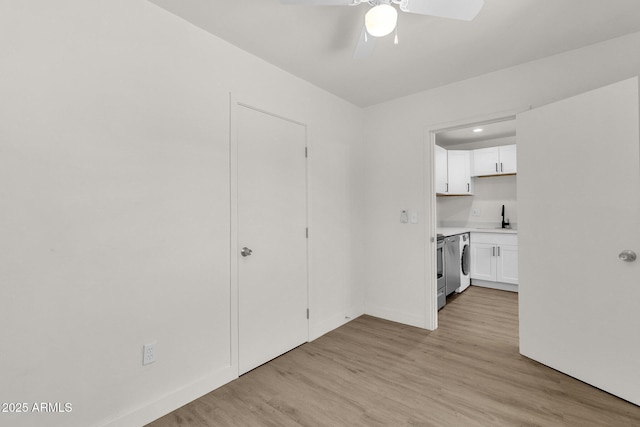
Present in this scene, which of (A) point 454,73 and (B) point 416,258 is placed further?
(B) point 416,258

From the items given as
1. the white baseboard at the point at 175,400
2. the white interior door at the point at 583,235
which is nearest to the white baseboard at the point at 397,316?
the white interior door at the point at 583,235

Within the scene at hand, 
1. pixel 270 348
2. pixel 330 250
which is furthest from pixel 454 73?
pixel 270 348

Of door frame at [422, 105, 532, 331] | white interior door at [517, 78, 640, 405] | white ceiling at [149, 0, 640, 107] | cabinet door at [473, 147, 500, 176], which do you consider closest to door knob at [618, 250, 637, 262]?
white interior door at [517, 78, 640, 405]

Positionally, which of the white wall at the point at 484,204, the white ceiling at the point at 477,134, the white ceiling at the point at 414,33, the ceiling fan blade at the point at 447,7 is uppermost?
the white ceiling at the point at 414,33

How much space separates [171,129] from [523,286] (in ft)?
9.81

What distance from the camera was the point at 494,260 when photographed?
4.59 meters

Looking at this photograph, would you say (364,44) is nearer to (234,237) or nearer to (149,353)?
(234,237)

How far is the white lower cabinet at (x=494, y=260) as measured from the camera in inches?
174

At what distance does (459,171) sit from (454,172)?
156mm

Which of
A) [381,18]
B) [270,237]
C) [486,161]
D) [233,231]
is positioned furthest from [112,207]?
[486,161]

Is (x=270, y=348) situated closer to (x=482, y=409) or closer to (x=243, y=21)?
(x=482, y=409)

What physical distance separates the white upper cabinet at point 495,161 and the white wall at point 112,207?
4205 mm

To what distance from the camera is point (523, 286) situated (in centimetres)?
253

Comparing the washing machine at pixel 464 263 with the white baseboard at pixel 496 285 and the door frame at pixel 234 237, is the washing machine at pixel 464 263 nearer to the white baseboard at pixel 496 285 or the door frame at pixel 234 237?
the white baseboard at pixel 496 285
